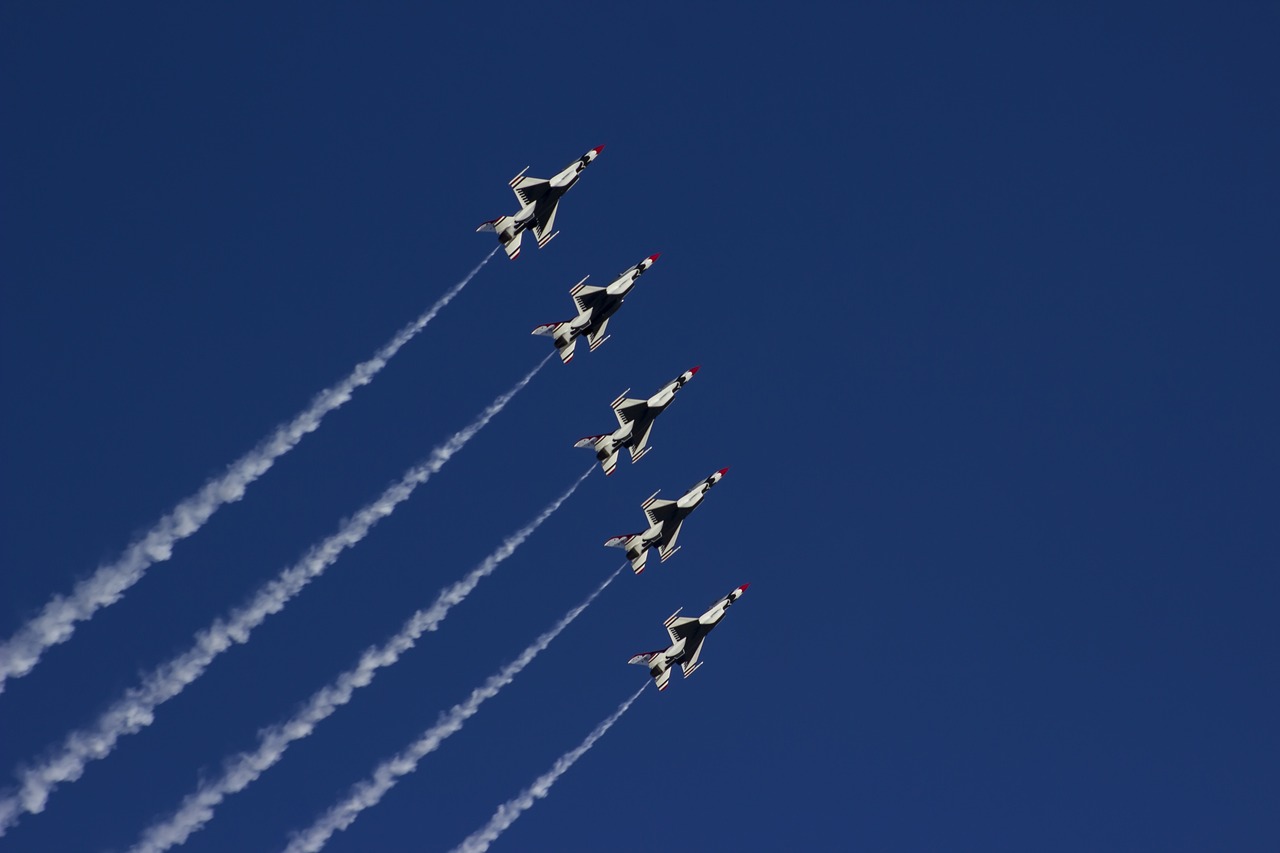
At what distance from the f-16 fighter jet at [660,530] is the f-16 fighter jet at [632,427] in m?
3.02

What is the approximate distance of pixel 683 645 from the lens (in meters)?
104

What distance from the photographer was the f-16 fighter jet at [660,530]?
104 meters

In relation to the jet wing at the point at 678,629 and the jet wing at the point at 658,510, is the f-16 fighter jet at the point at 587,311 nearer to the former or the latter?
the jet wing at the point at 658,510

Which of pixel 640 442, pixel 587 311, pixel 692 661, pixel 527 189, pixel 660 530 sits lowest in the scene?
pixel 692 661

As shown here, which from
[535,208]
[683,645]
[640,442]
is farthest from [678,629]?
[535,208]

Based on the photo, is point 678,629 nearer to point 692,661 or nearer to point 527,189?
point 692,661

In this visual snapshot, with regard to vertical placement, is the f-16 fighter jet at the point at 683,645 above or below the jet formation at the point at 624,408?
below

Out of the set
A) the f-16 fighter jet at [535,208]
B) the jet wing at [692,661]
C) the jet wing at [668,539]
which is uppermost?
the f-16 fighter jet at [535,208]

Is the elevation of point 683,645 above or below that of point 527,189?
below

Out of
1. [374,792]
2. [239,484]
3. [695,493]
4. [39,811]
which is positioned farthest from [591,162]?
[39,811]

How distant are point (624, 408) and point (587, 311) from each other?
5831 mm

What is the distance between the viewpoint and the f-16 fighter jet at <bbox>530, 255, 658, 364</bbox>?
338ft

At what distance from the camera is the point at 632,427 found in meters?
104

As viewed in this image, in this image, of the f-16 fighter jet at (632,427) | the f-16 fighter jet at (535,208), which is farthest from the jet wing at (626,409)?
the f-16 fighter jet at (535,208)
